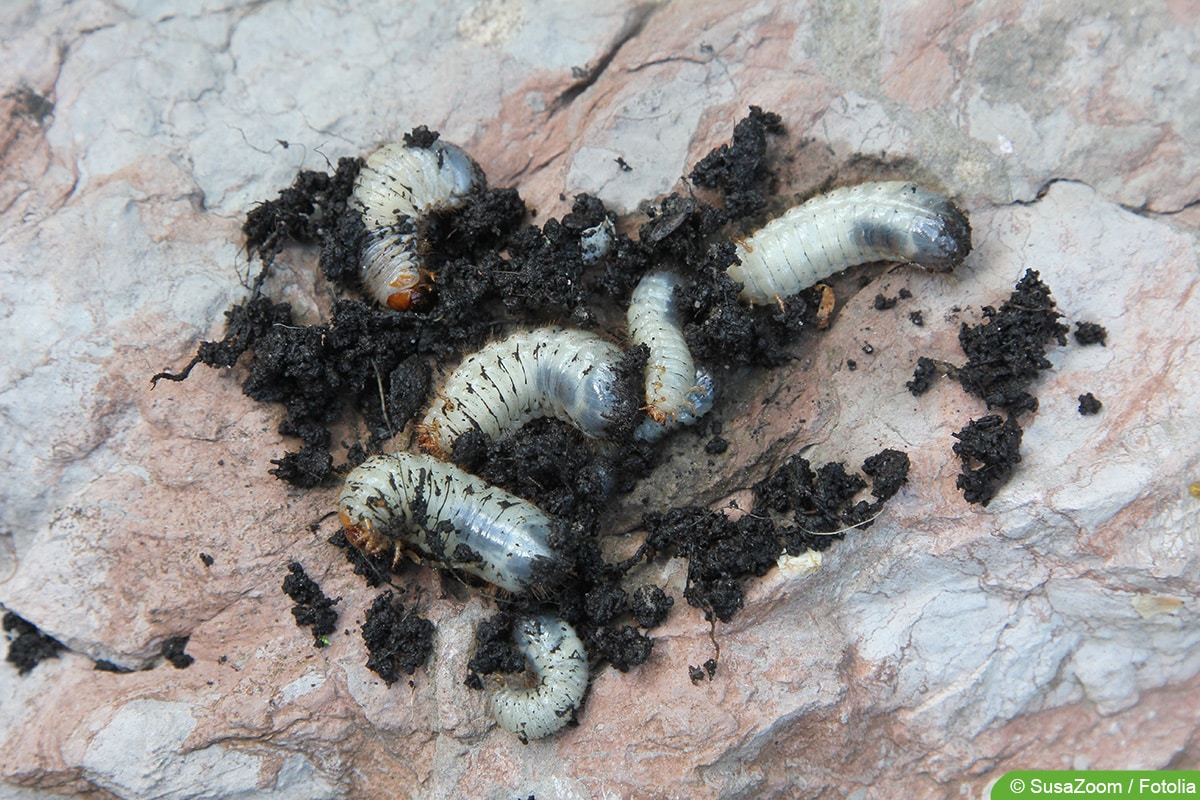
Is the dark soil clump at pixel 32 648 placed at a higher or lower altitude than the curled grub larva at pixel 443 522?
lower

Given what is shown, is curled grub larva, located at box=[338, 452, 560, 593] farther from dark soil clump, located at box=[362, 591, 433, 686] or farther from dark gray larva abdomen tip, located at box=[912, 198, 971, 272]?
dark gray larva abdomen tip, located at box=[912, 198, 971, 272]

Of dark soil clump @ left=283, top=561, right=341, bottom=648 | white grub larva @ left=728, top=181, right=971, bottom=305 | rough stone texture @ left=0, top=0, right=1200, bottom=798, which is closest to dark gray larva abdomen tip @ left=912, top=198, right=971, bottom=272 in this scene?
white grub larva @ left=728, top=181, right=971, bottom=305

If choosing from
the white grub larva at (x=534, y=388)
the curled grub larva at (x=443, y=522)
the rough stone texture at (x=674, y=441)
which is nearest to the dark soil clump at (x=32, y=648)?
the rough stone texture at (x=674, y=441)

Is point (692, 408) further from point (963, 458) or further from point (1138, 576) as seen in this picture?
point (1138, 576)

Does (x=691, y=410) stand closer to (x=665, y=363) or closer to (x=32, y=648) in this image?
(x=665, y=363)

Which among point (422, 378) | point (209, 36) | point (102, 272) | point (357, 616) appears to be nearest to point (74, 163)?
point (102, 272)

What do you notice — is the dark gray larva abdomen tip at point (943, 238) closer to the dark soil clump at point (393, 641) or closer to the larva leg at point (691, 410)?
the larva leg at point (691, 410)

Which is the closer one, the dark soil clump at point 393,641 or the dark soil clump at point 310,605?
the dark soil clump at point 393,641
